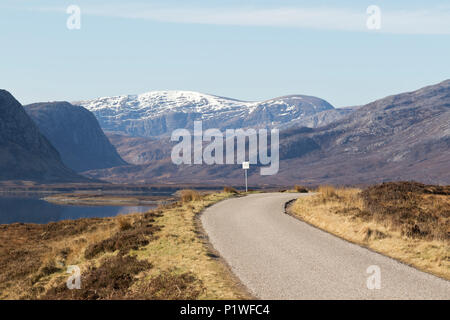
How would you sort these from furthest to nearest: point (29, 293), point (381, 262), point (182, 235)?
point (182, 235)
point (29, 293)
point (381, 262)

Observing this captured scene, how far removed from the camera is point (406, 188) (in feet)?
109

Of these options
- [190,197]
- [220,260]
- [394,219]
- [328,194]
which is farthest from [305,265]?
[190,197]

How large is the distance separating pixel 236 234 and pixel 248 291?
9.22m

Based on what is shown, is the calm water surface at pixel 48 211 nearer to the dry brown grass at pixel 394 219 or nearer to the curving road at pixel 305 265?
the dry brown grass at pixel 394 219

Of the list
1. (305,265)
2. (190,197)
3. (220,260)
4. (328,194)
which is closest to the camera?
(305,265)

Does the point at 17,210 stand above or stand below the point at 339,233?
below

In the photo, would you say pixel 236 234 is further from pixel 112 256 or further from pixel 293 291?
pixel 293 291

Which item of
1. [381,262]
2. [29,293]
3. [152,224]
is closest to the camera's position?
[381,262]

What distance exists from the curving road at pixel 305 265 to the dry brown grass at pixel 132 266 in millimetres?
863

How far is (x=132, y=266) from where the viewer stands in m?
17.4

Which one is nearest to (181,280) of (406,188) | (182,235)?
(182,235)

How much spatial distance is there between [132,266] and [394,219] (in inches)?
487

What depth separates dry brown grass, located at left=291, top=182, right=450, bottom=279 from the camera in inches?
711

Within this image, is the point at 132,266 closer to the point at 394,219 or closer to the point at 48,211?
the point at 394,219
